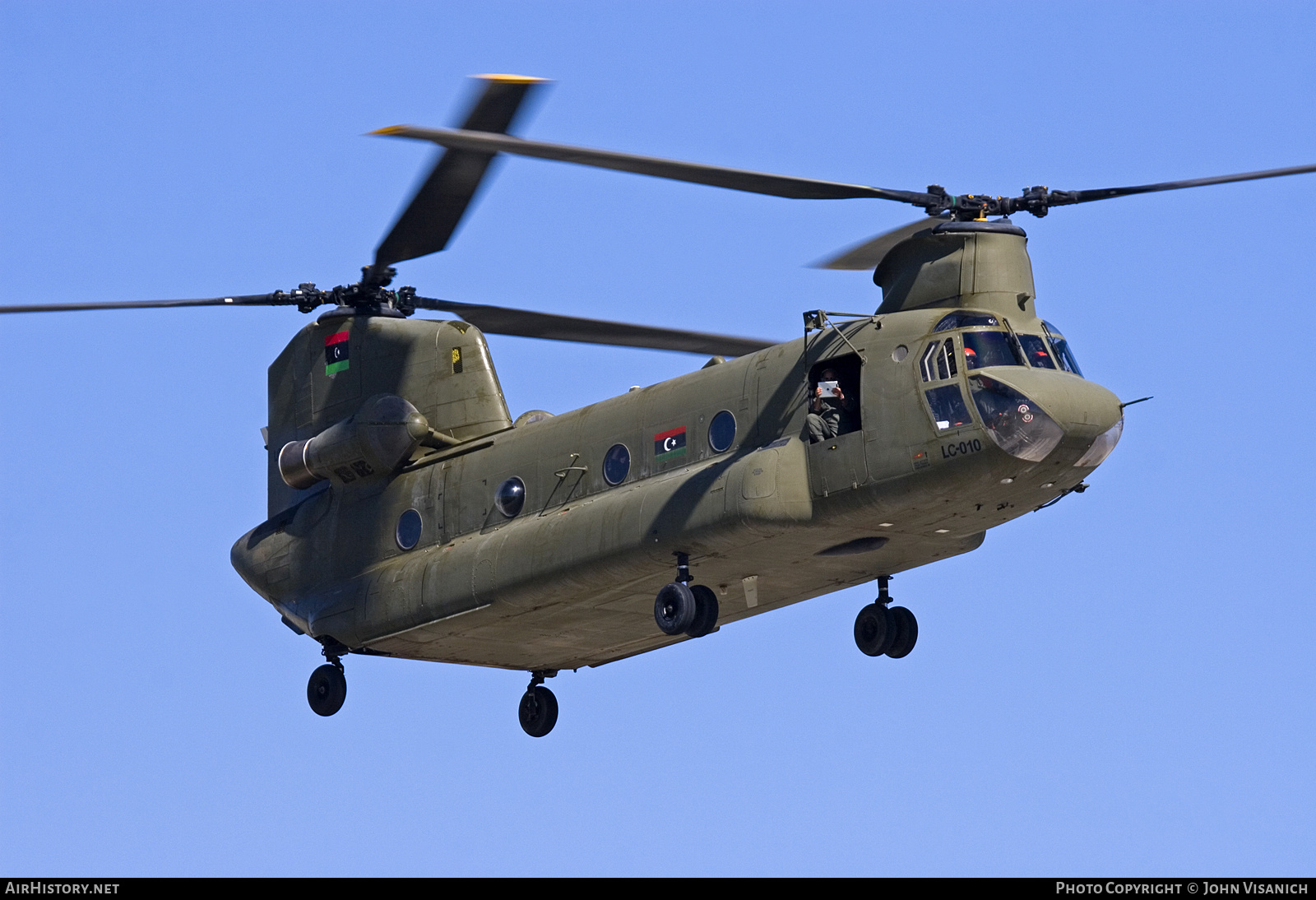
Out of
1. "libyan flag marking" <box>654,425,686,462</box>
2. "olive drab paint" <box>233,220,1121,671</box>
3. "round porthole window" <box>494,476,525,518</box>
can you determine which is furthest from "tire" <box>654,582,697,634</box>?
"round porthole window" <box>494,476,525,518</box>

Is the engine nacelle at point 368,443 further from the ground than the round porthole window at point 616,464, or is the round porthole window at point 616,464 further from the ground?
the engine nacelle at point 368,443

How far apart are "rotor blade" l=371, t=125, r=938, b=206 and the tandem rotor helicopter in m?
0.04

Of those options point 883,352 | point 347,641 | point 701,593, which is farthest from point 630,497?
point 347,641

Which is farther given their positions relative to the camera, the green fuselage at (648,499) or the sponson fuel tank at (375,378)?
the sponson fuel tank at (375,378)

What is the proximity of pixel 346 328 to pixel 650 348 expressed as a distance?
471cm

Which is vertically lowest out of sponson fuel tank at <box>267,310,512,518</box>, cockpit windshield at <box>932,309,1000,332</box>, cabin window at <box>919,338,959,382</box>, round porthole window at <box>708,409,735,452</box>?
cabin window at <box>919,338,959,382</box>

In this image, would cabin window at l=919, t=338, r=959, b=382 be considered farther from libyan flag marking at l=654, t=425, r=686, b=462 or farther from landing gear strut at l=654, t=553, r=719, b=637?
landing gear strut at l=654, t=553, r=719, b=637

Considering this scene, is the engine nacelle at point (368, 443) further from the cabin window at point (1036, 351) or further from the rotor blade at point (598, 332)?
the cabin window at point (1036, 351)

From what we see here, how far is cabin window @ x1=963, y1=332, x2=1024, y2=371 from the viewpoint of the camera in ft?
85.4

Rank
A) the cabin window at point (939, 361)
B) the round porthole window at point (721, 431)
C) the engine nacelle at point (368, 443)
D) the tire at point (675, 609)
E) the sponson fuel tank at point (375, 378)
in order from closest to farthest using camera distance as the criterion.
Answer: the cabin window at point (939, 361) → the tire at point (675, 609) → the round porthole window at point (721, 431) → the engine nacelle at point (368, 443) → the sponson fuel tank at point (375, 378)

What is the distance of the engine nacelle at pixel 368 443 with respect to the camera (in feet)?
105

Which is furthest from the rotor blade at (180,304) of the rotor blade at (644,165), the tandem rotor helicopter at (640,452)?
the rotor blade at (644,165)

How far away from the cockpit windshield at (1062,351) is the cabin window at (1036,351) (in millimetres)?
209
